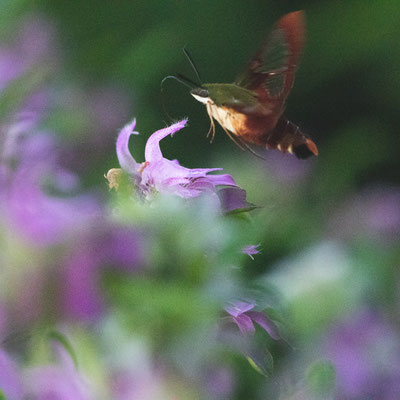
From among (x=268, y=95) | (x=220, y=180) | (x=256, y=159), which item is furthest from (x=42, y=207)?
(x=256, y=159)

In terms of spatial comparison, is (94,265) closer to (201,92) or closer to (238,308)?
(238,308)

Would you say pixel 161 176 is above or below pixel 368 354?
above

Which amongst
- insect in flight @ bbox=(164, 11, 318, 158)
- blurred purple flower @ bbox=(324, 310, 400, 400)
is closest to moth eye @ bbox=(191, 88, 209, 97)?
insect in flight @ bbox=(164, 11, 318, 158)

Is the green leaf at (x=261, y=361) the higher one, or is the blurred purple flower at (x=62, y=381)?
the blurred purple flower at (x=62, y=381)

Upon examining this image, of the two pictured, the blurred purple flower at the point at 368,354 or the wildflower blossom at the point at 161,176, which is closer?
the wildflower blossom at the point at 161,176

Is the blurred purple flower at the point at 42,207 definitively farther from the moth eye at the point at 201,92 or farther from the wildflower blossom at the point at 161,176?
the moth eye at the point at 201,92

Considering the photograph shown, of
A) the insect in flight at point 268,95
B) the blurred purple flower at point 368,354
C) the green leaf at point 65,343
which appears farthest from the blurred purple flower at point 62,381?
the blurred purple flower at point 368,354
